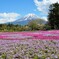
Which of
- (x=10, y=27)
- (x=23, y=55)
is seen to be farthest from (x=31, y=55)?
(x=10, y=27)

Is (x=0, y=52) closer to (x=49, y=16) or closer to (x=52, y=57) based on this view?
(x=52, y=57)

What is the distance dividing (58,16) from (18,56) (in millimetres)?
63820

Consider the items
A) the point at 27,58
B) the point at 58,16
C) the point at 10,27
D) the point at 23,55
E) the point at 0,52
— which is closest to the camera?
the point at 27,58

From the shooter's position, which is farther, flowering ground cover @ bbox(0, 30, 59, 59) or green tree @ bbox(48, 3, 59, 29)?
green tree @ bbox(48, 3, 59, 29)

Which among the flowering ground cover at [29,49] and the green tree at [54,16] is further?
the green tree at [54,16]

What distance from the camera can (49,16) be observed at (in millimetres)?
76312

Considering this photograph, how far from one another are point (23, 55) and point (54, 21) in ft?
205

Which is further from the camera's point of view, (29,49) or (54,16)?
(54,16)

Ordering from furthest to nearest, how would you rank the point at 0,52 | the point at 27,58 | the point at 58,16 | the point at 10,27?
1. the point at 58,16
2. the point at 10,27
3. the point at 0,52
4. the point at 27,58

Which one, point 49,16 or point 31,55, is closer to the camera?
point 31,55

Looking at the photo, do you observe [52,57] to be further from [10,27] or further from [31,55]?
[10,27]

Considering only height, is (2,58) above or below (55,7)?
below

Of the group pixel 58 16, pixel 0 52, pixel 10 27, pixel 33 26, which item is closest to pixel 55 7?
pixel 58 16

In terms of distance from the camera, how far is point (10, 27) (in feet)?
231
